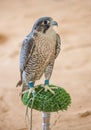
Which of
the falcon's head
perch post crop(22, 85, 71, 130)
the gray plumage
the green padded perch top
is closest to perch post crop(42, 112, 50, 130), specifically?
perch post crop(22, 85, 71, 130)

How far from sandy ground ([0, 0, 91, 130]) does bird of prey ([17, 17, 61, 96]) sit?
32.4 inches

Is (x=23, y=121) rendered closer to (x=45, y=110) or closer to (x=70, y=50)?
(x=45, y=110)

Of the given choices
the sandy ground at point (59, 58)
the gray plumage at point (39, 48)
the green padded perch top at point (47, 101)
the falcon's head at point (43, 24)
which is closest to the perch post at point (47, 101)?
the green padded perch top at point (47, 101)

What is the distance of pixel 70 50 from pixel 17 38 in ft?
2.32

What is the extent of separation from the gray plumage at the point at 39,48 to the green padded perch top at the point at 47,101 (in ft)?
0.45

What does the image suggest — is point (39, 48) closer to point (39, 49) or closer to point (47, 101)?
point (39, 49)

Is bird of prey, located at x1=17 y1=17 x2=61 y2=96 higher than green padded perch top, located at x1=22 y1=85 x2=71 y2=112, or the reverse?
bird of prey, located at x1=17 y1=17 x2=61 y2=96

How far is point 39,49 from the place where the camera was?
2016 mm

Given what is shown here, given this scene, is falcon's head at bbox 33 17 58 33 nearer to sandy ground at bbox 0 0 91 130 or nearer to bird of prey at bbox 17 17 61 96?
bird of prey at bbox 17 17 61 96

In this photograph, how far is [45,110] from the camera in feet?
6.47

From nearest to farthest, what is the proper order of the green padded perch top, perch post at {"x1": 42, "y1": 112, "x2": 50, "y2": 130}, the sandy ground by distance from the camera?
the green padded perch top
perch post at {"x1": 42, "y1": 112, "x2": 50, "y2": 130}
the sandy ground

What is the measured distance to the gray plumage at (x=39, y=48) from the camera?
1991 millimetres

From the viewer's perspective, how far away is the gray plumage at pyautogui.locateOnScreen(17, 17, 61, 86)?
1991 mm

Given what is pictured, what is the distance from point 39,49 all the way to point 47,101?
0.96 ft
